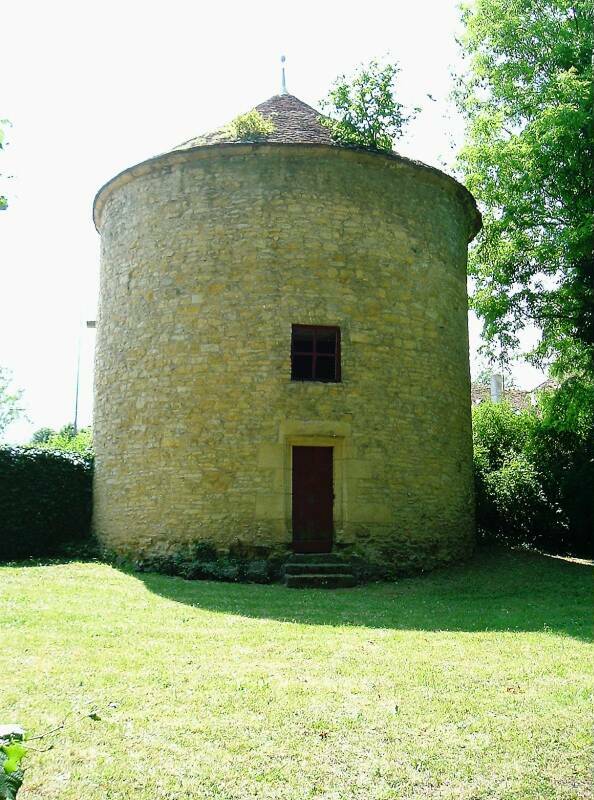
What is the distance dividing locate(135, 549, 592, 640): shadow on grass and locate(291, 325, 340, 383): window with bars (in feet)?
12.4

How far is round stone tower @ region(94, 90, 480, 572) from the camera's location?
1202 cm

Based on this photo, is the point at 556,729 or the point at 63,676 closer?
the point at 556,729

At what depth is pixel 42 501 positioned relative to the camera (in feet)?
45.6

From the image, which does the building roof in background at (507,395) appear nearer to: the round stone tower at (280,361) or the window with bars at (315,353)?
the round stone tower at (280,361)

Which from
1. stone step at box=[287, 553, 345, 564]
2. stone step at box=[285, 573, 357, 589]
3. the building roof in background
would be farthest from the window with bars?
the building roof in background

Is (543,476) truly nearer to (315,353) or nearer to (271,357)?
(315,353)

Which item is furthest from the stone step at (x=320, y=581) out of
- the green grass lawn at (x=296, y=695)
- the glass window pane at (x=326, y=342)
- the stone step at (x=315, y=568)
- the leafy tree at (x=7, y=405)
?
the leafy tree at (x=7, y=405)

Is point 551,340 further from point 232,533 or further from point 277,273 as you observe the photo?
point 232,533

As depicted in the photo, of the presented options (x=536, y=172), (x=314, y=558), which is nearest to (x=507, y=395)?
(x=536, y=172)

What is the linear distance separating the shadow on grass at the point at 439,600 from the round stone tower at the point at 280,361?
902mm

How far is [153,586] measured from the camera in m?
10.7

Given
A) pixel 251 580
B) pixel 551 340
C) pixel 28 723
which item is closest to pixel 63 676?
pixel 28 723

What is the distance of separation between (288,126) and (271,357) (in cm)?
495

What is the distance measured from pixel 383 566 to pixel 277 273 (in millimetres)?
5363
